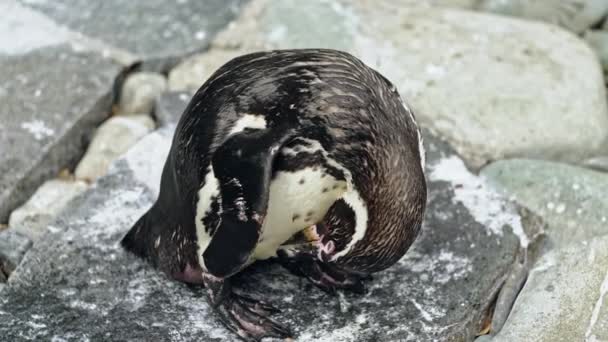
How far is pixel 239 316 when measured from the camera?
2416 mm

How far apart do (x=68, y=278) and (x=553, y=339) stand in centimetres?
137

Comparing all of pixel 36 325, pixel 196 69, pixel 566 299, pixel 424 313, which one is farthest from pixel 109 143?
pixel 566 299

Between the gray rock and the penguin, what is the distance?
42.5 inches

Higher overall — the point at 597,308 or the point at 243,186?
the point at 243,186

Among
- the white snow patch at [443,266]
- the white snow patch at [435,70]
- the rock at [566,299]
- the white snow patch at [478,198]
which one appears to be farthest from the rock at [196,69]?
the rock at [566,299]

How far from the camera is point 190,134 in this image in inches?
88.9

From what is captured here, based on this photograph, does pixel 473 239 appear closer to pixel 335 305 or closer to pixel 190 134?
pixel 335 305

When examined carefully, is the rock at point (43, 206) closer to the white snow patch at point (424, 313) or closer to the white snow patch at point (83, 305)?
the white snow patch at point (83, 305)

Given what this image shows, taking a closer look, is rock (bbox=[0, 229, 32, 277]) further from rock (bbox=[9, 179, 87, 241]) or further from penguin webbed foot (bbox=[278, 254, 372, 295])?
penguin webbed foot (bbox=[278, 254, 372, 295])

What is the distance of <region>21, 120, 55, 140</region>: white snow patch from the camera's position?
3.35 metres

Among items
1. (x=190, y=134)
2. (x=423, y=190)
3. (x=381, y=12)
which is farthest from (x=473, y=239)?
(x=381, y=12)

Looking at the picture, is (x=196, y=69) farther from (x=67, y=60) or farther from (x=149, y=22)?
(x=67, y=60)

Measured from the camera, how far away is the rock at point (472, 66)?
354 cm

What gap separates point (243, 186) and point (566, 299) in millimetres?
1137
